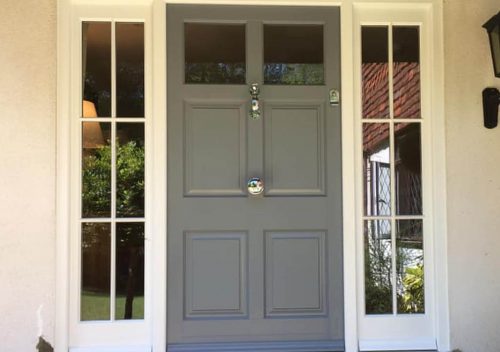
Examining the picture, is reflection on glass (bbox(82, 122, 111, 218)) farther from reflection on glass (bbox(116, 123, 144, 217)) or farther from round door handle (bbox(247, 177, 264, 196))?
round door handle (bbox(247, 177, 264, 196))

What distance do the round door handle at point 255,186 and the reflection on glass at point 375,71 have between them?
81 centimetres

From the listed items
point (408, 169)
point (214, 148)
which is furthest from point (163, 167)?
point (408, 169)


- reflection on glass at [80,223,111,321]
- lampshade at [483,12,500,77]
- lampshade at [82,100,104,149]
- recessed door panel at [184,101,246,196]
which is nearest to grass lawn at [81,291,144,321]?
reflection on glass at [80,223,111,321]

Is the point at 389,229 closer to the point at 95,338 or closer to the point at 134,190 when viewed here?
the point at 134,190

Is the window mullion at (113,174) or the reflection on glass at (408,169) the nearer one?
the window mullion at (113,174)

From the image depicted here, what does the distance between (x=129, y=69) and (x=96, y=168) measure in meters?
0.63

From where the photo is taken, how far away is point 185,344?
3.19 meters

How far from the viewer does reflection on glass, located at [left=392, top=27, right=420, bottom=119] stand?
10.9 ft

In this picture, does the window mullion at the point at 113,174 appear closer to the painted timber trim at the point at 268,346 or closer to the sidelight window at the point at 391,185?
Result: the painted timber trim at the point at 268,346

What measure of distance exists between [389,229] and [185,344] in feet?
4.65

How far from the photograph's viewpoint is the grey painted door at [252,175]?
3.22 metres

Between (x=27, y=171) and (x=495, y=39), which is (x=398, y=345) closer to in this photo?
(x=495, y=39)

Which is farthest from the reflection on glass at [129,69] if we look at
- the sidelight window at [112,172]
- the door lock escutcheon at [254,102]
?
the door lock escutcheon at [254,102]

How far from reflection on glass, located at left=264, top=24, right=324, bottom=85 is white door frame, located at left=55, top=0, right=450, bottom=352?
0.15 metres
